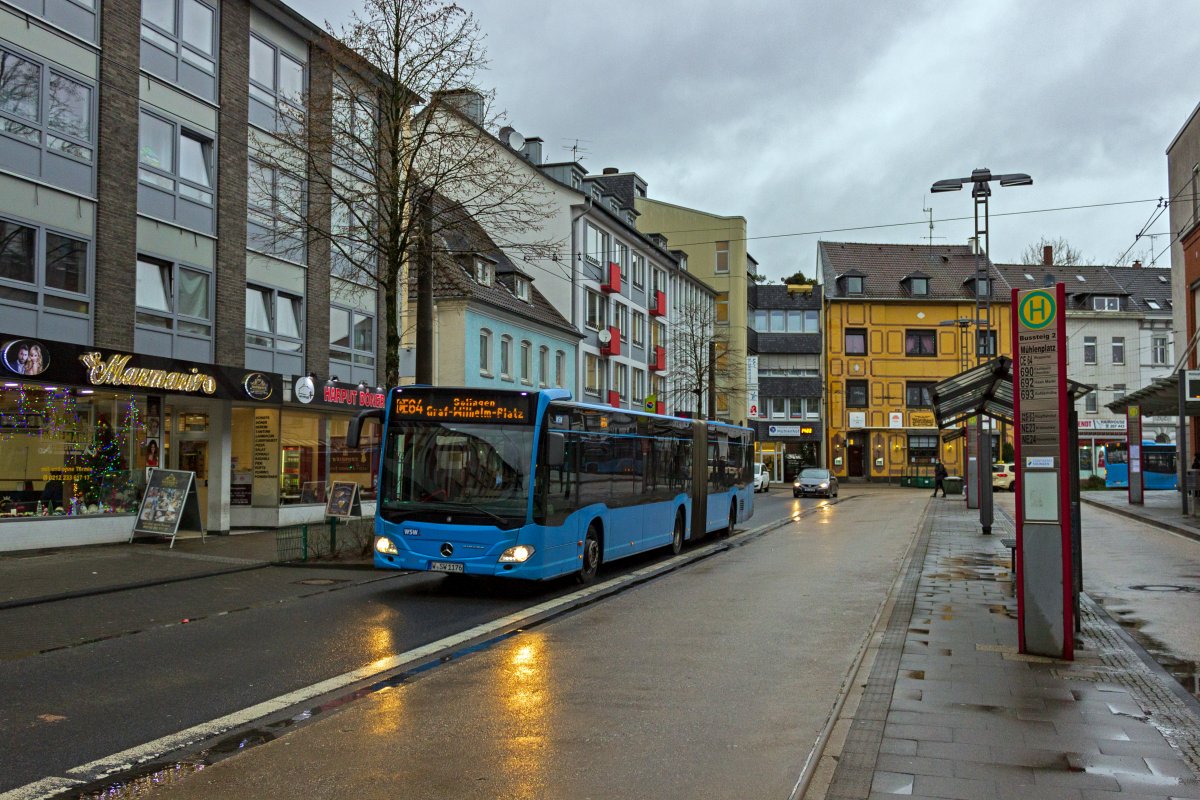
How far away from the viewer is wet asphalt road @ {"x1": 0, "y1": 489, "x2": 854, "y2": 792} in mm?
6883

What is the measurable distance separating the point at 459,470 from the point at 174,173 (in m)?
12.1

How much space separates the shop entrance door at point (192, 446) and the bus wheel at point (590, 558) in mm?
11215

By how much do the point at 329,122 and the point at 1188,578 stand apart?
15.9 metres

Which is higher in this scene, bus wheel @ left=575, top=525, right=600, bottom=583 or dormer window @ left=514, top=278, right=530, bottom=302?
dormer window @ left=514, top=278, right=530, bottom=302

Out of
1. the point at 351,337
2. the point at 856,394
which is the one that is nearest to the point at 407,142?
the point at 351,337

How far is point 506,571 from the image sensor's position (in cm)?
1276

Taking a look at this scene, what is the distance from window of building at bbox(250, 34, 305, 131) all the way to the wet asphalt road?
1223cm

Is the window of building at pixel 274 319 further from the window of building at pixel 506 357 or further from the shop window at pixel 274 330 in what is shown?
the window of building at pixel 506 357

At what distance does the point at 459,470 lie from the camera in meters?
13.1

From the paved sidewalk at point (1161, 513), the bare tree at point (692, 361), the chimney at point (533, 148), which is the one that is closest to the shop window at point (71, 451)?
the paved sidewalk at point (1161, 513)

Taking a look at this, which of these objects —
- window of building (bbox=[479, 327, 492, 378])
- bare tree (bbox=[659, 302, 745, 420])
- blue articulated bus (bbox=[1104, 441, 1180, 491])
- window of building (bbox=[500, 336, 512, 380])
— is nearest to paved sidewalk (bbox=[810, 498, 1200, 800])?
window of building (bbox=[479, 327, 492, 378])

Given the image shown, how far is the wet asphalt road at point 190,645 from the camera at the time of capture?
22.6 ft

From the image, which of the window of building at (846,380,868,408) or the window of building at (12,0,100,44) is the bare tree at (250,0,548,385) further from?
the window of building at (846,380,868,408)

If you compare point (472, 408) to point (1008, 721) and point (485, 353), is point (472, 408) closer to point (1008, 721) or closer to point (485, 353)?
point (1008, 721)
